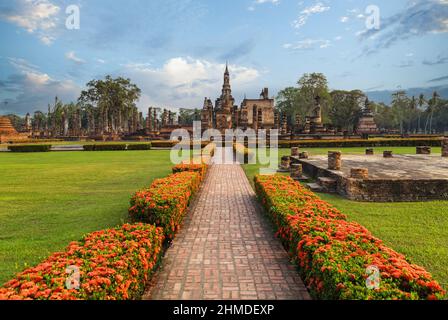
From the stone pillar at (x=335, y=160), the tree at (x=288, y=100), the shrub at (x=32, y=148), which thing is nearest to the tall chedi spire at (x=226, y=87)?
the tree at (x=288, y=100)

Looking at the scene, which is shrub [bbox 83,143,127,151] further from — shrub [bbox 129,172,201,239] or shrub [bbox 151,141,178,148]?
shrub [bbox 129,172,201,239]

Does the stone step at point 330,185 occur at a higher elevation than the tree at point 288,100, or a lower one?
lower

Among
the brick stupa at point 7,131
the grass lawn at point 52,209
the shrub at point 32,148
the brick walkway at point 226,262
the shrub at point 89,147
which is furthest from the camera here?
the brick stupa at point 7,131

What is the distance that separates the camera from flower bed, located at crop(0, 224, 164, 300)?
2562 millimetres

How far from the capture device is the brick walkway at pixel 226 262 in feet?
12.4

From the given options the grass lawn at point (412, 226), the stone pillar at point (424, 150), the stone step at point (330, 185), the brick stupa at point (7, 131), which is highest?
the brick stupa at point (7, 131)

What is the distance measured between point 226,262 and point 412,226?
14.3 feet

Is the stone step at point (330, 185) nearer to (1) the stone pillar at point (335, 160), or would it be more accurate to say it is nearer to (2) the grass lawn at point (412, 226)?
(2) the grass lawn at point (412, 226)

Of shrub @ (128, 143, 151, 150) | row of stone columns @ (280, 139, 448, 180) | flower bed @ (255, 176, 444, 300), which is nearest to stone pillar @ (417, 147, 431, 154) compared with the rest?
row of stone columns @ (280, 139, 448, 180)

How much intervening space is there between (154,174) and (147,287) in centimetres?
1026

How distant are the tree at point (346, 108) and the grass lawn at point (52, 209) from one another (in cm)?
6457

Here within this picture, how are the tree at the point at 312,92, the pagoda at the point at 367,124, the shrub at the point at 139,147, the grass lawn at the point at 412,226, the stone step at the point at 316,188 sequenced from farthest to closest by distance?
1. the tree at the point at 312,92
2. the pagoda at the point at 367,124
3. the shrub at the point at 139,147
4. the stone step at the point at 316,188
5. the grass lawn at the point at 412,226

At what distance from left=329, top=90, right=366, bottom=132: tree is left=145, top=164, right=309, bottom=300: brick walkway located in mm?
67322

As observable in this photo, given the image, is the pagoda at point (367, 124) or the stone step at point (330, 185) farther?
the pagoda at point (367, 124)
